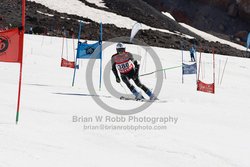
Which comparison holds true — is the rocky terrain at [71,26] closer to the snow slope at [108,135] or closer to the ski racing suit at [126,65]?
the ski racing suit at [126,65]

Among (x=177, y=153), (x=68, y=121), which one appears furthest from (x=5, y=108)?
(x=177, y=153)

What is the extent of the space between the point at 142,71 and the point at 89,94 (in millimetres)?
10335

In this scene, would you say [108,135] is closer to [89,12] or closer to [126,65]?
[126,65]

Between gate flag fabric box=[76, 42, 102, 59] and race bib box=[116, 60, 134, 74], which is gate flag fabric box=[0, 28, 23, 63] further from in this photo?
gate flag fabric box=[76, 42, 102, 59]

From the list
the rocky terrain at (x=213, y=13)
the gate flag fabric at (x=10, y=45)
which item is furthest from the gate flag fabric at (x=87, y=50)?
the rocky terrain at (x=213, y=13)

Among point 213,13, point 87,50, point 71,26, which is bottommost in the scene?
point 87,50

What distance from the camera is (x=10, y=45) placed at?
6301mm

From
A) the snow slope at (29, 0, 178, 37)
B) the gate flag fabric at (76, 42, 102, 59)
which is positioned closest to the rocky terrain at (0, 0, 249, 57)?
the snow slope at (29, 0, 178, 37)

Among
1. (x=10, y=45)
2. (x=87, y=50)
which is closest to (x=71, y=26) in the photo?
(x=87, y=50)

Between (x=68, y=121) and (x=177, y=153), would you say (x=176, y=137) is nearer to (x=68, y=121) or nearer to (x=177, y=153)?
(x=177, y=153)

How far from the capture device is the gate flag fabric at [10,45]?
6.25 metres

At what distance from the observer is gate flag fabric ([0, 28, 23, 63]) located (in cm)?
625

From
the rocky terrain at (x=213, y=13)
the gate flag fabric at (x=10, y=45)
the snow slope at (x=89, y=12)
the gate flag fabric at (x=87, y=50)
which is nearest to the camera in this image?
the gate flag fabric at (x=10, y=45)

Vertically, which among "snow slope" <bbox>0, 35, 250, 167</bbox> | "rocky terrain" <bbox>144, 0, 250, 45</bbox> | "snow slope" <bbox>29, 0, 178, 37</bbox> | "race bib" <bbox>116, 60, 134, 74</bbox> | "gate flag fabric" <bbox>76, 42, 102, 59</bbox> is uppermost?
"rocky terrain" <bbox>144, 0, 250, 45</bbox>
